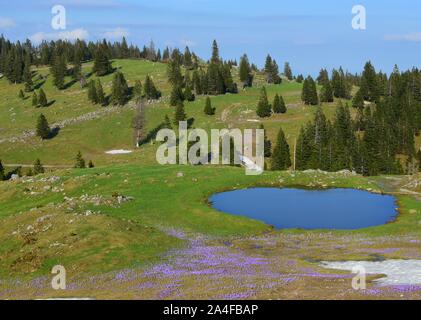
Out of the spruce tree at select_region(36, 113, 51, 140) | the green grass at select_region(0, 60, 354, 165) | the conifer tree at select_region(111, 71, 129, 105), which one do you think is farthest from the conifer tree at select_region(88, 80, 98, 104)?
the spruce tree at select_region(36, 113, 51, 140)

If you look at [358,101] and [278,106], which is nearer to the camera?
[278,106]


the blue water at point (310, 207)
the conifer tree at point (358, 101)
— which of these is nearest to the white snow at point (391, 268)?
the blue water at point (310, 207)

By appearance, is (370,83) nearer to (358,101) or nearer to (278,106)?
(358,101)

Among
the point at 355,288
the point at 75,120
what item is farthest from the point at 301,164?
the point at 355,288

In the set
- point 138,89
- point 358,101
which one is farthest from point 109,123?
point 358,101

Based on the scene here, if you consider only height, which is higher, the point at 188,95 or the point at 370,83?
the point at 370,83

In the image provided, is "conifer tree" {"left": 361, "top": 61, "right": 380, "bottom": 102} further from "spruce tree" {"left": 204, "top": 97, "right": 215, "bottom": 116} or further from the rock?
the rock

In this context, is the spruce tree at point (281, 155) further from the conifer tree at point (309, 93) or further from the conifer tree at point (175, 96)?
the conifer tree at point (175, 96)
